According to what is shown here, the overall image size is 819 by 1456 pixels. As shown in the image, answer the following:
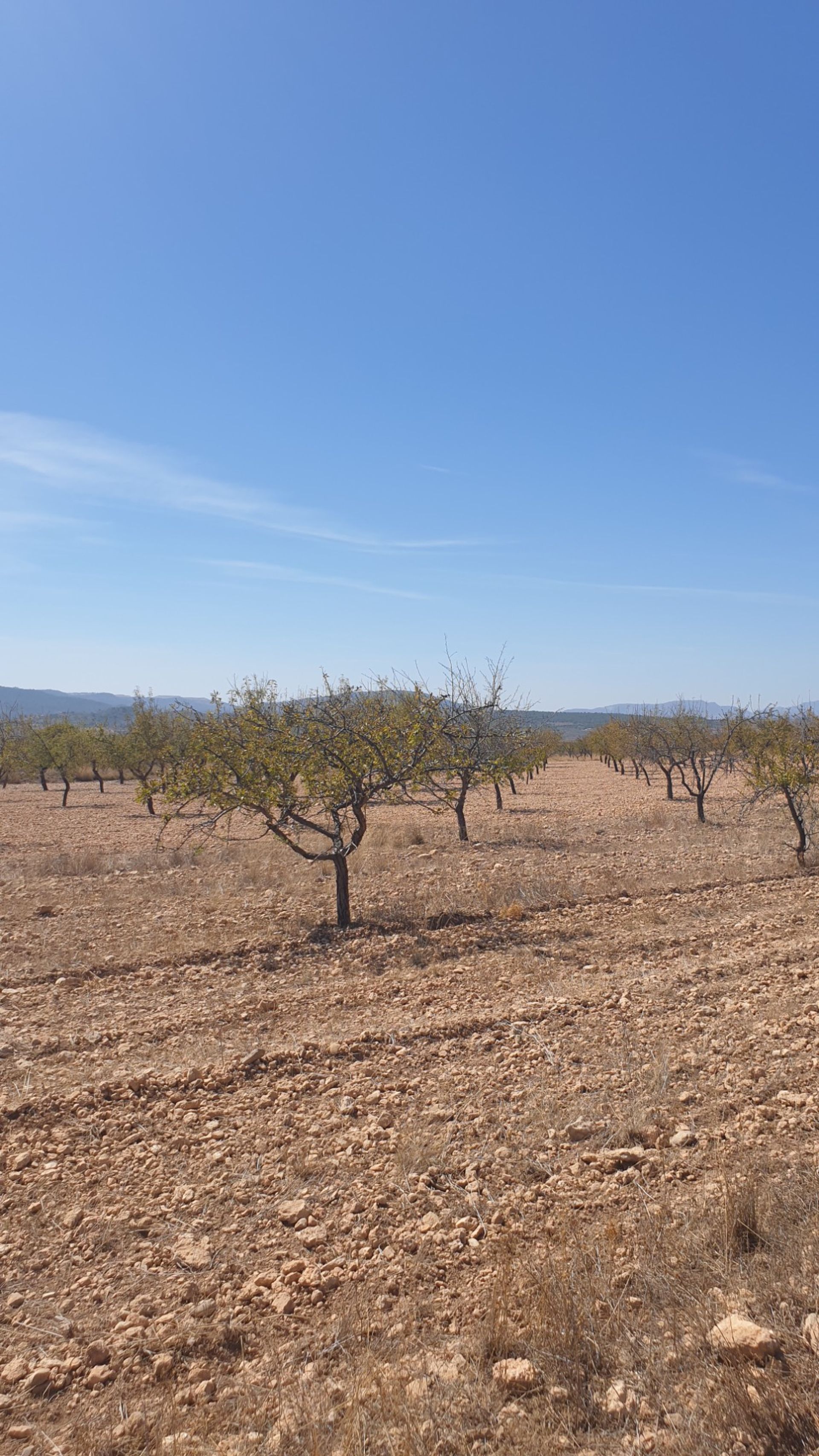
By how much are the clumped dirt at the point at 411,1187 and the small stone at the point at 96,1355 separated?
0.02 metres

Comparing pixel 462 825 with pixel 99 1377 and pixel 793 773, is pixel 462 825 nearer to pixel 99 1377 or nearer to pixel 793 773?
pixel 793 773

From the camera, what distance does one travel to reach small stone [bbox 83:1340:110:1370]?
3311 mm

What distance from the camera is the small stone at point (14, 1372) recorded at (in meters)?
3.23

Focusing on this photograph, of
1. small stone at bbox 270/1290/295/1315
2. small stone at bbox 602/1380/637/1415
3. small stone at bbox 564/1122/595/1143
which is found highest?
small stone at bbox 602/1380/637/1415

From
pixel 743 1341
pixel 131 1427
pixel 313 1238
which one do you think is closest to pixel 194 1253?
pixel 313 1238

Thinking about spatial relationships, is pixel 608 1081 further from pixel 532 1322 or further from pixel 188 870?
pixel 188 870

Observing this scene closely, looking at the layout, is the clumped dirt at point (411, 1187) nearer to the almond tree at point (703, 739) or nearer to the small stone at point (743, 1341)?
the small stone at point (743, 1341)

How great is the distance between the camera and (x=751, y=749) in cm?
1711

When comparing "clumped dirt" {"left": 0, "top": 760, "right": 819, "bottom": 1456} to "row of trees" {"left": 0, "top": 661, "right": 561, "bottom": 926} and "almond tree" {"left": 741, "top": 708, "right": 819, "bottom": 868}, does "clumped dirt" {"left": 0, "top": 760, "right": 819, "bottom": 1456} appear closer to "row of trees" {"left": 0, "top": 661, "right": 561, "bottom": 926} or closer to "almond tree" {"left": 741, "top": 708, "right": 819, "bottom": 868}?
"row of trees" {"left": 0, "top": 661, "right": 561, "bottom": 926}

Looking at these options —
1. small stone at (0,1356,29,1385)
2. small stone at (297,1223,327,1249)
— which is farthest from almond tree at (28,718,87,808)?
small stone at (0,1356,29,1385)

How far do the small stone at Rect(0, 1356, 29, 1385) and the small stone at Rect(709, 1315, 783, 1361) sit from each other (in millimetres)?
3009

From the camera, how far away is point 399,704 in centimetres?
1529

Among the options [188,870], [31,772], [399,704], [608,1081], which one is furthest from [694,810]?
[31,772]

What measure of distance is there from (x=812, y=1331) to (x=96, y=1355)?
3102mm
